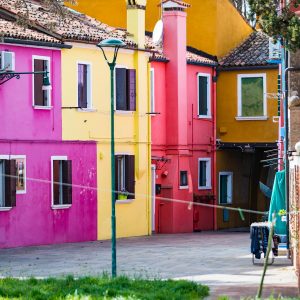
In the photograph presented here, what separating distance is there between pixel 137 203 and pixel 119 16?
1006 centimetres

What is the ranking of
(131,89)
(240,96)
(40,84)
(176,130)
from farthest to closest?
(240,96), (176,130), (131,89), (40,84)

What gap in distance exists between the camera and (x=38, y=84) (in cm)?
3925

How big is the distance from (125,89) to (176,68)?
12.3ft

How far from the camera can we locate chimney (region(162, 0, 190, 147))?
46.5 meters

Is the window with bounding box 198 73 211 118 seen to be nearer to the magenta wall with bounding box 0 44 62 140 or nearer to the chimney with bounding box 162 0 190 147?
the chimney with bounding box 162 0 190 147

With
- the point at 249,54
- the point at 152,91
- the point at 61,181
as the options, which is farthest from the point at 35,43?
the point at 249,54

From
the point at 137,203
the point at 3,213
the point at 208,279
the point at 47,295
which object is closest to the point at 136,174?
the point at 137,203

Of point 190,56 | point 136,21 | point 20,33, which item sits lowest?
point 190,56

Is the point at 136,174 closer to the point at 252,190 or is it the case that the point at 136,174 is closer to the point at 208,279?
the point at 252,190

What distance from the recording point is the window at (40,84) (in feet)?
128

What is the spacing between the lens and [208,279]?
85.7 feet

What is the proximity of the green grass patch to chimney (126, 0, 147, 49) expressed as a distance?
811 inches

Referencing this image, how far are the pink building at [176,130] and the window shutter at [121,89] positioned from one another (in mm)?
1988

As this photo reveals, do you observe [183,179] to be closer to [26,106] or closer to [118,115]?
[118,115]
